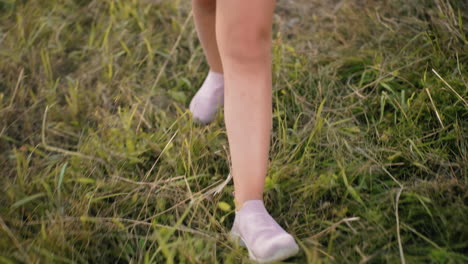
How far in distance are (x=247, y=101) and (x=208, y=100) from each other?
54 cm

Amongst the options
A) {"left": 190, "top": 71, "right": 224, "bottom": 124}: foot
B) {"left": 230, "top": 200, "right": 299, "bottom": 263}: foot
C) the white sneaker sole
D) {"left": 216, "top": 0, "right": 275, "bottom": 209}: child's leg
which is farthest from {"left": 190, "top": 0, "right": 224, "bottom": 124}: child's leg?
the white sneaker sole

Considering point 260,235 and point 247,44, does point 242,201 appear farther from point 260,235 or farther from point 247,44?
point 247,44

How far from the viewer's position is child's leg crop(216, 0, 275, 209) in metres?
1.10

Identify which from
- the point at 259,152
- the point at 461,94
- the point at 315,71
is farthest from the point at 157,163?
the point at 461,94

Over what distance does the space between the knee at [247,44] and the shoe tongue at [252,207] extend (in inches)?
14.0

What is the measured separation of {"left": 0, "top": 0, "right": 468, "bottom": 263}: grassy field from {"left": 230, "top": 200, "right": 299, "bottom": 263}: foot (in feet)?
0.15

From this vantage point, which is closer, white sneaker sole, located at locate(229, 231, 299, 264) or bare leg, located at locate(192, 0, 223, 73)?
white sneaker sole, located at locate(229, 231, 299, 264)

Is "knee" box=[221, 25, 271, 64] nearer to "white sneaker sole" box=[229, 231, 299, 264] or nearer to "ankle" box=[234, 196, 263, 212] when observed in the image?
"ankle" box=[234, 196, 263, 212]

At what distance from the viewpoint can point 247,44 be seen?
108cm

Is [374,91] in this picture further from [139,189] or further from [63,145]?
[63,145]

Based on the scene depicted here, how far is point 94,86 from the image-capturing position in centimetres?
186

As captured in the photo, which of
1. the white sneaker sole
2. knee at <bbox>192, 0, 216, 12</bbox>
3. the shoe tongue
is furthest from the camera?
knee at <bbox>192, 0, 216, 12</bbox>

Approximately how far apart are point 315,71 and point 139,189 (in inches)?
33.4

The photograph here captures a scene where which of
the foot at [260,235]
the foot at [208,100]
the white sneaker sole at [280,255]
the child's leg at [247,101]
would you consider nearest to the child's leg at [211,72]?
the foot at [208,100]
